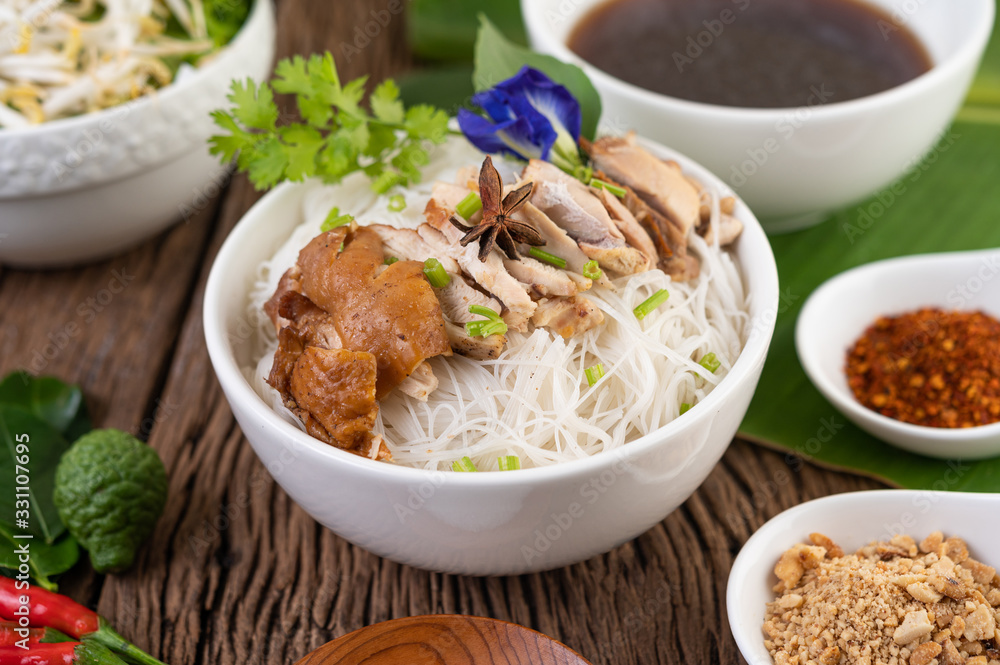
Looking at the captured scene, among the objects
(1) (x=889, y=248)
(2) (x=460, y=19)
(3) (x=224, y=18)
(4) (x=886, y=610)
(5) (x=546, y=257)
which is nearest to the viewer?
(4) (x=886, y=610)

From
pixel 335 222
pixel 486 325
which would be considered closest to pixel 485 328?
pixel 486 325

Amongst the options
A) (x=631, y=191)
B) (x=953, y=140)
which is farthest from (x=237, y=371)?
(x=953, y=140)

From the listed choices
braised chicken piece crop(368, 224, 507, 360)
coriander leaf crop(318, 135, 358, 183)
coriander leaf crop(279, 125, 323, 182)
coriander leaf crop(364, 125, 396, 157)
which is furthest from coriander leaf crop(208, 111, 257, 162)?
braised chicken piece crop(368, 224, 507, 360)

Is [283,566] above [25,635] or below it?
below

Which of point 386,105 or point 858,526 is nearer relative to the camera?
point 858,526

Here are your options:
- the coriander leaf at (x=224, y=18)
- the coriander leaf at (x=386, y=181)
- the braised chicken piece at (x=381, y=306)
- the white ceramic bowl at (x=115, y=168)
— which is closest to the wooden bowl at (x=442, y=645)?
the braised chicken piece at (x=381, y=306)

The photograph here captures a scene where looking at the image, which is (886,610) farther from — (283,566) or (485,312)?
(283,566)
